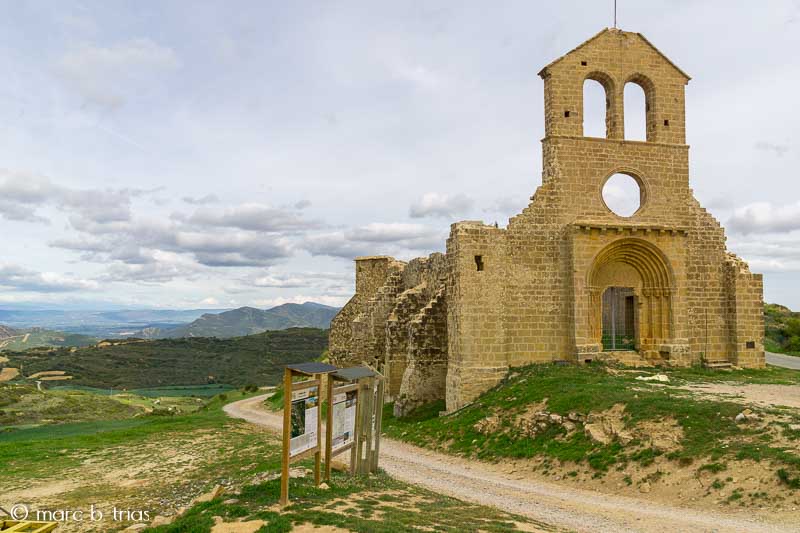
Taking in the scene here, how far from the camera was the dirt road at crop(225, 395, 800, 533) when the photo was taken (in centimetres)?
859

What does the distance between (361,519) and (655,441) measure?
264 inches

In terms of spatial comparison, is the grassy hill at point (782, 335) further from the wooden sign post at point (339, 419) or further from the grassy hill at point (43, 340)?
the grassy hill at point (43, 340)

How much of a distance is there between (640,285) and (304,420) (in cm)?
1456

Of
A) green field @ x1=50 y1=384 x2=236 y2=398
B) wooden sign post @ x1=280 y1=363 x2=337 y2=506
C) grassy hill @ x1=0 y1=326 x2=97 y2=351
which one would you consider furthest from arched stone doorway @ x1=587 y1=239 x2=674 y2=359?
grassy hill @ x1=0 y1=326 x2=97 y2=351

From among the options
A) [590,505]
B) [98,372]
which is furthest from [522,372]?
[98,372]

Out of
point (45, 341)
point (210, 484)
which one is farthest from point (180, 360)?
point (45, 341)

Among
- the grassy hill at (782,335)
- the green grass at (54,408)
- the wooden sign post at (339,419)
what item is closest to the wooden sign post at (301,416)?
the wooden sign post at (339,419)

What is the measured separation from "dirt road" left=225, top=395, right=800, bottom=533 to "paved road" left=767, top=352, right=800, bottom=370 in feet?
59.2

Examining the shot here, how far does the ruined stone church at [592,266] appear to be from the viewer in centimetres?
1797

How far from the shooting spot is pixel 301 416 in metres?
Result: 8.58

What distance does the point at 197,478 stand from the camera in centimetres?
1214

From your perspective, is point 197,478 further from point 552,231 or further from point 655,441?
point 552,231

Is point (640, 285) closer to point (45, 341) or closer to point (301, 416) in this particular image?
point (301, 416)

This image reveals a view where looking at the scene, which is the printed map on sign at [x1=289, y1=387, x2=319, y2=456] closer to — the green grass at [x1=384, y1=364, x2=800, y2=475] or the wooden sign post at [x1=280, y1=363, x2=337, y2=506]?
the wooden sign post at [x1=280, y1=363, x2=337, y2=506]
